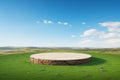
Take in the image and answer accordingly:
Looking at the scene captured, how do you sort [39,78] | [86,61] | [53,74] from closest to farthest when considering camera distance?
[39,78]
[53,74]
[86,61]

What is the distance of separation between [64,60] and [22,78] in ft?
22.6

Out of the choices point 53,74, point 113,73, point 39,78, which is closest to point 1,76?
point 39,78

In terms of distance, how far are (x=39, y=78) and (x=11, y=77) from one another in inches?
91.1

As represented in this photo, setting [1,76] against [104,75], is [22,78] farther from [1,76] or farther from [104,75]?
[104,75]

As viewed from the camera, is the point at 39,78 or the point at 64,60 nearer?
the point at 39,78

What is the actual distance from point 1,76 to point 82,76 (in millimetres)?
6661

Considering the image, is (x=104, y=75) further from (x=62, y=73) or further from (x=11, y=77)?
(x=11, y=77)

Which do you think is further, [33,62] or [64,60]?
[33,62]

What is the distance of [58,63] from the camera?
21.0m

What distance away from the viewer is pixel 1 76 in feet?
51.3

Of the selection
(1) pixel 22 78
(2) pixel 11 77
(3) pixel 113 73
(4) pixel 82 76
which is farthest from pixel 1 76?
(3) pixel 113 73

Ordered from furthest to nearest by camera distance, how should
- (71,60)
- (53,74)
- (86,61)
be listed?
1. (86,61)
2. (71,60)
3. (53,74)

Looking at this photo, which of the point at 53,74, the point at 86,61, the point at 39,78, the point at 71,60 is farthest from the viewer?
the point at 86,61

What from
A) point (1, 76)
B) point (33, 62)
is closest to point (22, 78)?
point (1, 76)
